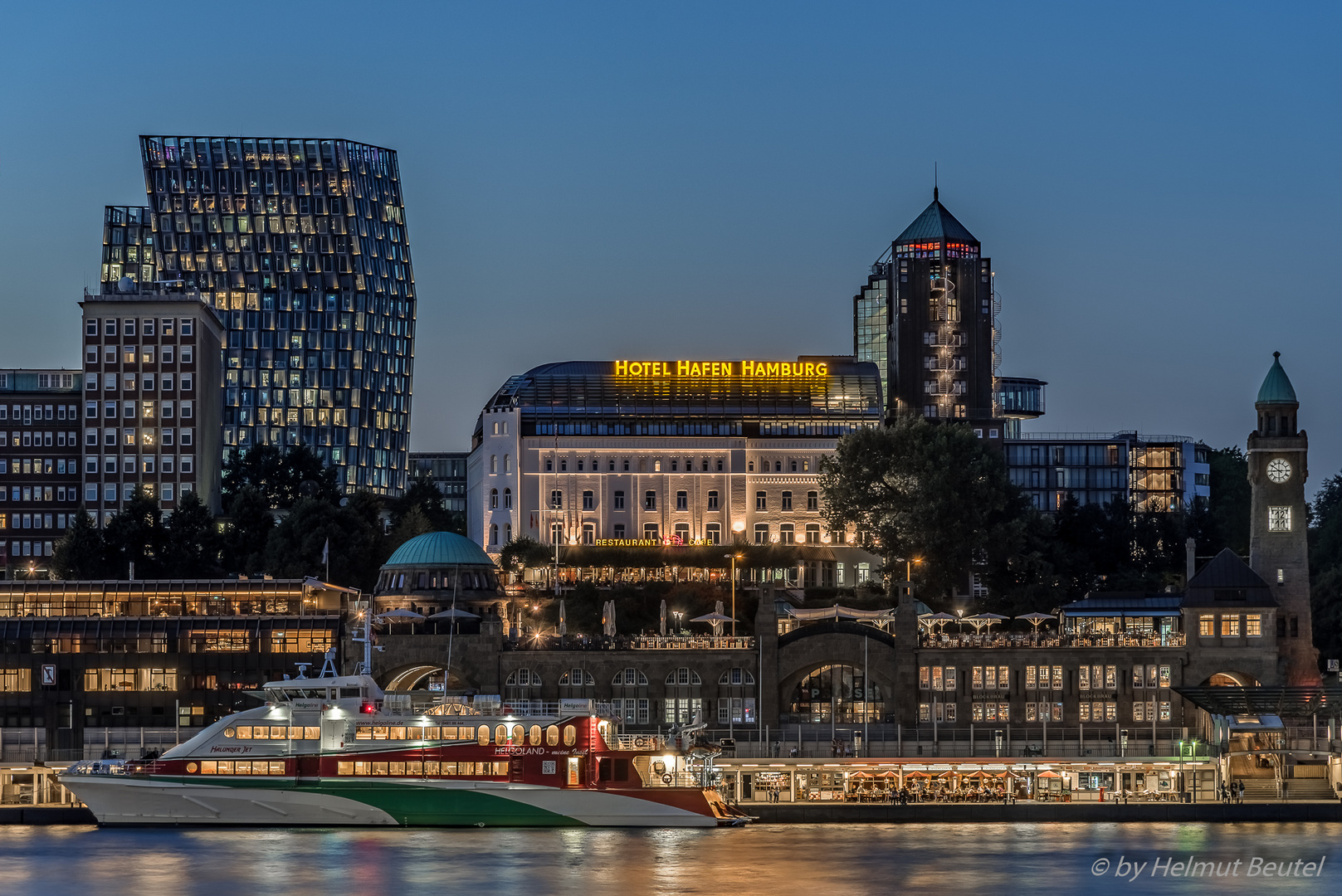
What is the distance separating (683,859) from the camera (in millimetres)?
102750

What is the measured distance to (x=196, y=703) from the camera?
519ft

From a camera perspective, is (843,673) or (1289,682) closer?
(1289,682)

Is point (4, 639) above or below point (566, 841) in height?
above

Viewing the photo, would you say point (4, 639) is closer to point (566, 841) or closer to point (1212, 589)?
point (566, 841)

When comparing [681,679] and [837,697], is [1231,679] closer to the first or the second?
[837,697]

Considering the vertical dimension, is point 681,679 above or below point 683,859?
above

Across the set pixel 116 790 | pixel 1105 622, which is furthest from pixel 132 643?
pixel 1105 622

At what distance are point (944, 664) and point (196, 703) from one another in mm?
56859

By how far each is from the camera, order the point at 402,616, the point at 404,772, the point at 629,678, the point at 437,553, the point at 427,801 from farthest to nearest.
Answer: the point at 437,553 → the point at 402,616 → the point at 629,678 → the point at 427,801 → the point at 404,772

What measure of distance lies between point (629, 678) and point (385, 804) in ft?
140

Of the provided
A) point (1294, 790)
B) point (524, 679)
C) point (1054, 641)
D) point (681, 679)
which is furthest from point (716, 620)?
point (1294, 790)

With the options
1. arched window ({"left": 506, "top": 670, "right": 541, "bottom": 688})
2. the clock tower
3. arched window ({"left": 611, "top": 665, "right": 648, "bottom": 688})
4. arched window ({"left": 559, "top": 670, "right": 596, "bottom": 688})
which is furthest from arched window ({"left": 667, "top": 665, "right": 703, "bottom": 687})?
the clock tower

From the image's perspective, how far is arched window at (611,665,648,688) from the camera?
6078 inches

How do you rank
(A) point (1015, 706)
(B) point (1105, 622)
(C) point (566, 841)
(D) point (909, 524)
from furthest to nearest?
1. (D) point (909, 524)
2. (B) point (1105, 622)
3. (A) point (1015, 706)
4. (C) point (566, 841)
